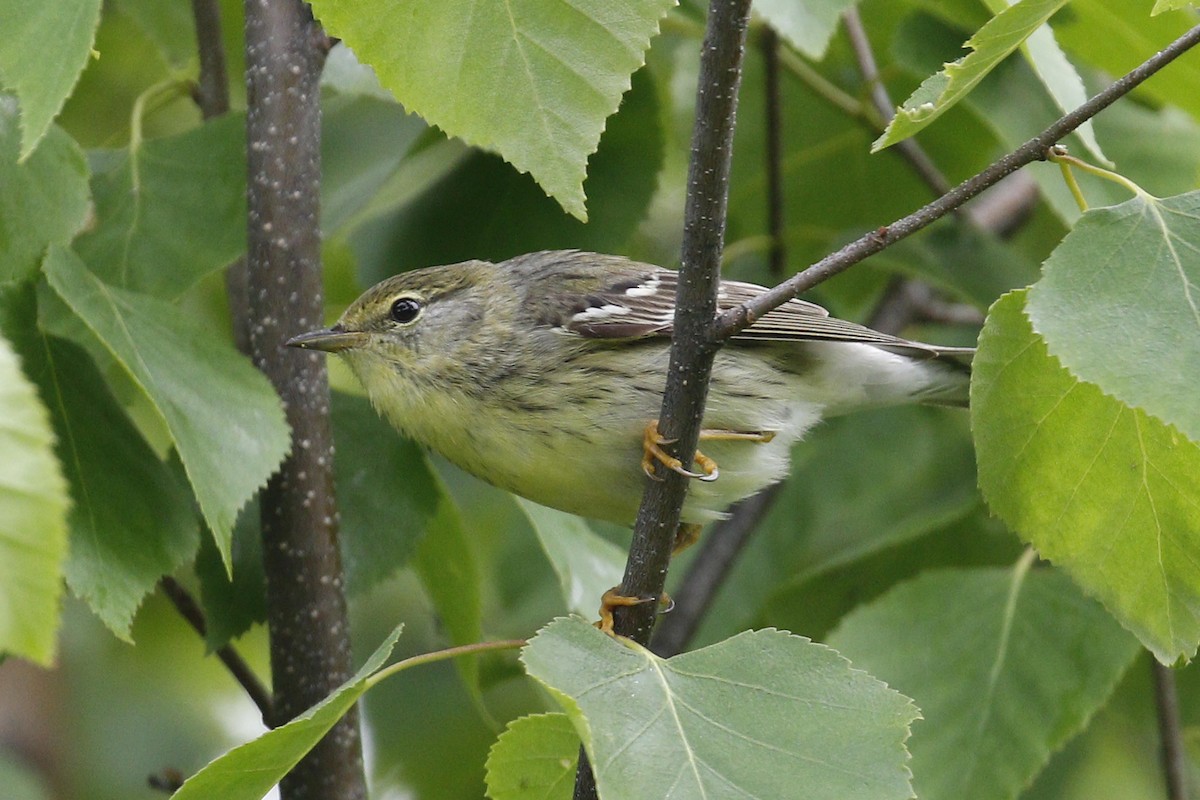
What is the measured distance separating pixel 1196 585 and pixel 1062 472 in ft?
0.98

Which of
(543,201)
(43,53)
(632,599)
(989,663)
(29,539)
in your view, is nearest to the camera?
(29,539)

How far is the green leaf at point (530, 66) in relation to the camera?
2.27 m

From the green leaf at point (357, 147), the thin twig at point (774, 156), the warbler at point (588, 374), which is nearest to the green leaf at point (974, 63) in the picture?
the warbler at point (588, 374)

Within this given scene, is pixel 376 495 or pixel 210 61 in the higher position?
pixel 210 61

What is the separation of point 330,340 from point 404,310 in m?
0.56

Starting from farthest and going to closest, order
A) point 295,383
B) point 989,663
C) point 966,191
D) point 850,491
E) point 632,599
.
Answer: point 850,491
point 989,663
point 295,383
point 632,599
point 966,191

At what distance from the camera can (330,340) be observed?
350cm

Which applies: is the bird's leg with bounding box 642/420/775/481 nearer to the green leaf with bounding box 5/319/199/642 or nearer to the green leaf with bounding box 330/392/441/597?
the green leaf with bounding box 330/392/441/597

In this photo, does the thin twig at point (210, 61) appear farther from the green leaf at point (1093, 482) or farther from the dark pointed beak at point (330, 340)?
the green leaf at point (1093, 482)

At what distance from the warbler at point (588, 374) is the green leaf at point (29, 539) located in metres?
1.84

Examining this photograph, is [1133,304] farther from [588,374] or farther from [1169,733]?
[1169,733]

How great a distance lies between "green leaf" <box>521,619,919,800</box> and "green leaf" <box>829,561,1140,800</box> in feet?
3.82

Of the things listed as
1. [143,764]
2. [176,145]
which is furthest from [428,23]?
[143,764]

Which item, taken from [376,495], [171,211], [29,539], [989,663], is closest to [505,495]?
[376,495]
